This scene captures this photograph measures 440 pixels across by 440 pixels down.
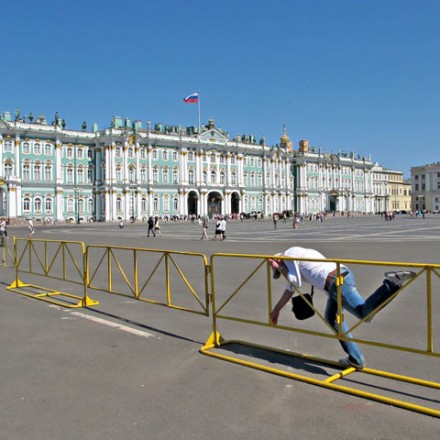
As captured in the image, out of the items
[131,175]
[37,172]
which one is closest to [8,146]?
[37,172]

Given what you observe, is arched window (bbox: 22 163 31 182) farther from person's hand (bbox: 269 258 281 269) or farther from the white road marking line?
person's hand (bbox: 269 258 281 269)

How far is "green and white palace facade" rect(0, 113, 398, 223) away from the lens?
7206 cm

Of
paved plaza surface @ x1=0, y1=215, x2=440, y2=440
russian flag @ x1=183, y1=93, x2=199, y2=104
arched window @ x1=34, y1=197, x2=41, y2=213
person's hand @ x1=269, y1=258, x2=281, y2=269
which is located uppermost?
russian flag @ x1=183, y1=93, x2=199, y2=104

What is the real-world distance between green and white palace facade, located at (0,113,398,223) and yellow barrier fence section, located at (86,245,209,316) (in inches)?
2319

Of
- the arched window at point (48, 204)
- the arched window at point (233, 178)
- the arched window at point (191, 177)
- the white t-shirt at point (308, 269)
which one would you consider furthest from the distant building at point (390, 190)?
the white t-shirt at point (308, 269)

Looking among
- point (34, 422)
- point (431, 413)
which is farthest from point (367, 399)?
point (34, 422)

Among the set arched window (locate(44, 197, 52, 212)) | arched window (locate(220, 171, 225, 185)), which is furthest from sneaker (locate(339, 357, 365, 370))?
arched window (locate(220, 171, 225, 185))

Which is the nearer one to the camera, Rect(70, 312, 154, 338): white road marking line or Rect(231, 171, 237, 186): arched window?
Rect(70, 312, 154, 338): white road marking line

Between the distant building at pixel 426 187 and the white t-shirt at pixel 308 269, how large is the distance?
161466mm

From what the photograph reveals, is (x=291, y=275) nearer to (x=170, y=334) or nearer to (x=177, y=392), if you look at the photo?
(x=177, y=392)

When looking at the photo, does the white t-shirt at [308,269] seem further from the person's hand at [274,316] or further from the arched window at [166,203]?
the arched window at [166,203]

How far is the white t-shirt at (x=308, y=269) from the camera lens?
5.63 meters

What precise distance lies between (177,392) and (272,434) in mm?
1291

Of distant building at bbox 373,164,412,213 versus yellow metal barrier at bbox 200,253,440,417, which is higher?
distant building at bbox 373,164,412,213
